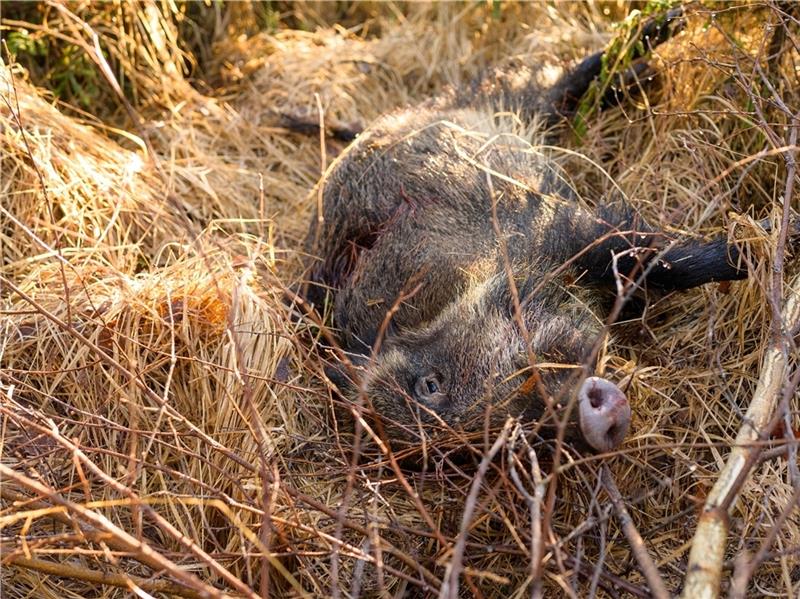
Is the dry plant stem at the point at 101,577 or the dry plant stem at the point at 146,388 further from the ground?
the dry plant stem at the point at 146,388

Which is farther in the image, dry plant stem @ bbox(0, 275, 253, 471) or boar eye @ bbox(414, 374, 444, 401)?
boar eye @ bbox(414, 374, 444, 401)

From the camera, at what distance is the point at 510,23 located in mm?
4793

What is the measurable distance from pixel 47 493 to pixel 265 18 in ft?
13.1

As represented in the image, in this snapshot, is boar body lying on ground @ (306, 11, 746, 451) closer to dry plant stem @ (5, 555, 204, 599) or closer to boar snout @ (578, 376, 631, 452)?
boar snout @ (578, 376, 631, 452)

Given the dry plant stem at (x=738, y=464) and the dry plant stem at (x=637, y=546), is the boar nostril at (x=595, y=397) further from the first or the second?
the dry plant stem at (x=738, y=464)

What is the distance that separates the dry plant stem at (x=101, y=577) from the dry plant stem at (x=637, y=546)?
1059 millimetres

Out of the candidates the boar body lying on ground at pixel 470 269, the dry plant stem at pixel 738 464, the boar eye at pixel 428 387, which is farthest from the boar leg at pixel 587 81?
the boar eye at pixel 428 387

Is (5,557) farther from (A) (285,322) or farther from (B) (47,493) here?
(A) (285,322)

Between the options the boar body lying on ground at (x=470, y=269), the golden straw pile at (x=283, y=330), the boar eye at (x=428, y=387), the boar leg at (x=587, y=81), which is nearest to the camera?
the golden straw pile at (x=283, y=330)

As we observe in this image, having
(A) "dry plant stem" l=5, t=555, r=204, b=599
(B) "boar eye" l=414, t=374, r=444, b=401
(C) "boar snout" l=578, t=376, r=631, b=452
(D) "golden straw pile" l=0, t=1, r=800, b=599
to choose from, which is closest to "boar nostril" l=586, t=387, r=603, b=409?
(C) "boar snout" l=578, t=376, r=631, b=452

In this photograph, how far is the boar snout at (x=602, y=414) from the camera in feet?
7.47

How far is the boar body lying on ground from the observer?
2.74 meters

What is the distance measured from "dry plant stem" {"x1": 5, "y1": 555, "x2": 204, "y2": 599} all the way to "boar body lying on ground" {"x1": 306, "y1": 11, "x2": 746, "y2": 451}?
0.72m

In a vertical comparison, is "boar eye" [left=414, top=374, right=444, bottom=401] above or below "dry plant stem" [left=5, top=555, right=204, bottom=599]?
below
